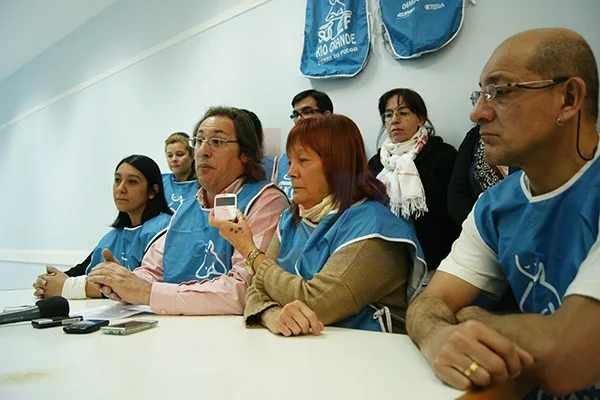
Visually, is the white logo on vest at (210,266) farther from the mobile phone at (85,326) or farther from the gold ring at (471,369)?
the gold ring at (471,369)

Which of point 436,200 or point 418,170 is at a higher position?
point 418,170

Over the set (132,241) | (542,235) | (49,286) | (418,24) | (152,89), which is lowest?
(49,286)

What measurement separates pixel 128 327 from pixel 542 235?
97 centimetres

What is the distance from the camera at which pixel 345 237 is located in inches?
49.3

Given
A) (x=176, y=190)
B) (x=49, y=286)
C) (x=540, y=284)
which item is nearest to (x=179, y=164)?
(x=176, y=190)

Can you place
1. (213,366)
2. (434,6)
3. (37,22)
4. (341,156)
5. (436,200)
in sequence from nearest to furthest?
1. (213,366)
2. (341,156)
3. (436,200)
4. (434,6)
5. (37,22)

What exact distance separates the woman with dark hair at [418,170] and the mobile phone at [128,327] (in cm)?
114

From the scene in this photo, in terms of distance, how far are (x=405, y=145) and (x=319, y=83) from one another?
948 millimetres

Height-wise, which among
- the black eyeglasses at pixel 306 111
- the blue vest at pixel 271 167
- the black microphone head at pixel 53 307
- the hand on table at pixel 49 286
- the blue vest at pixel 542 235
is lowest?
the hand on table at pixel 49 286

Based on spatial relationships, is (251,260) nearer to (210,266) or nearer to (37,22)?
(210,266)

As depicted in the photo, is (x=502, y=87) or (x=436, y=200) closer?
(x=502, y=87)

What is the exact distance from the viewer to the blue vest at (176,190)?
308 centimetres

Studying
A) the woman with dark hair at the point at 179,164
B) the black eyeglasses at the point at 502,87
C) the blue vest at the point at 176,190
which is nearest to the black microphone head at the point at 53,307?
the black eyeglasses at the point at 502,87

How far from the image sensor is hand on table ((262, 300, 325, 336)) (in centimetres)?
105
